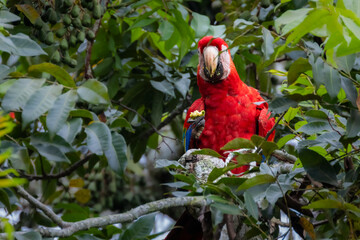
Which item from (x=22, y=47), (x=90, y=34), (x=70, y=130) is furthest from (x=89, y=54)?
(x=70, y=130)

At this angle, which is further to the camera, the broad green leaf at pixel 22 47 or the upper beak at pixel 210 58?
the upper beak at pixel 210 58

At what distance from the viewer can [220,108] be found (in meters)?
2.52

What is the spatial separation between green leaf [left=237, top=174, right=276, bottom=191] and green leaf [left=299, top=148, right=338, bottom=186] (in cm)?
10

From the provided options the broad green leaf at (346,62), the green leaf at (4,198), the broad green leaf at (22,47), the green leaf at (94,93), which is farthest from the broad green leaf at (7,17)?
the broad green leaf at (346,62)

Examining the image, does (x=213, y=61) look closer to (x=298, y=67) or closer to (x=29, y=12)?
(x=29, y=12)

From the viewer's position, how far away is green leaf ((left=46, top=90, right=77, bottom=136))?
4.33 ft

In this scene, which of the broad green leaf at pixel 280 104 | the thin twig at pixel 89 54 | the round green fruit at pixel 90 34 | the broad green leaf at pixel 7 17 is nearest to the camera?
the broad green leaf at pixel 280 104

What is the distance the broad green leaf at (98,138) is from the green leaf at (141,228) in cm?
22

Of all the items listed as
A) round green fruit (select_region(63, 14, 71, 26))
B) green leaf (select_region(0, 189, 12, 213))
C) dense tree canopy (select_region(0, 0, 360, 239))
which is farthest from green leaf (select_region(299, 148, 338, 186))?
round green fruit (select_region(63, 14, 71, 26))

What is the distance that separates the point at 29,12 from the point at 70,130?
88 centimetres

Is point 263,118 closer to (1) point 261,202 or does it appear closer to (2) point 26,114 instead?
(1) point 261,202

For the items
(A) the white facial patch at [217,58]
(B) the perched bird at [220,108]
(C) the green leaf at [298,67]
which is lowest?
(B) the perched bird at [220,108]

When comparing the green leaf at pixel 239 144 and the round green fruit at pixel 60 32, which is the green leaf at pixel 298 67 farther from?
the round green fruit at pixel 60 32

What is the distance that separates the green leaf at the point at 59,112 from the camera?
1318mm
